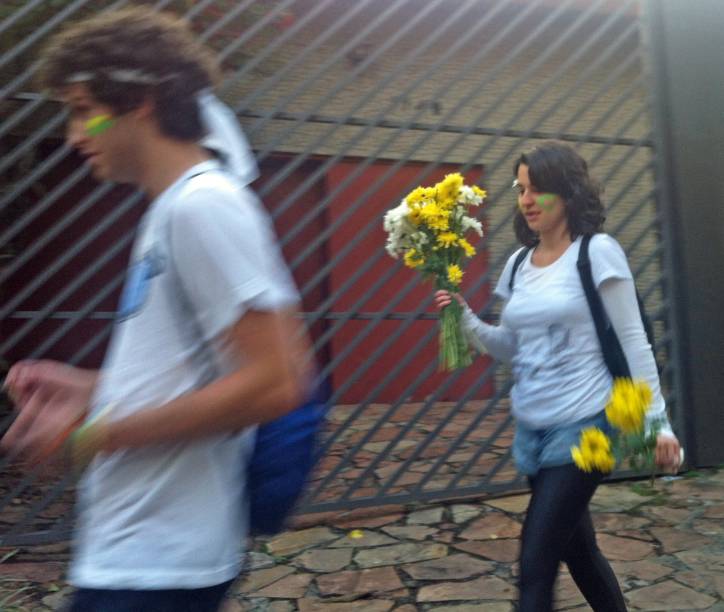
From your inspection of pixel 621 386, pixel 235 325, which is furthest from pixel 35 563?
pixel 235 325

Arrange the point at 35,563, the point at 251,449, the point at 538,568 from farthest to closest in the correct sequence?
the point at 35,563
the point at 538,568
the point at 251,449

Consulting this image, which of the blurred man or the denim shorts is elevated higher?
the blurred man

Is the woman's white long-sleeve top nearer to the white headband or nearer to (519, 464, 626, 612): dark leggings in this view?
(519, 464, 626, 612): dark leggings

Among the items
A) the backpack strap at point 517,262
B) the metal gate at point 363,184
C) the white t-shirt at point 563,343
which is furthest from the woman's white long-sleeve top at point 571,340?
the metal gate at point 363,184

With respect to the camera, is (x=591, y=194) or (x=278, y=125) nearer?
(x=591, y=194)

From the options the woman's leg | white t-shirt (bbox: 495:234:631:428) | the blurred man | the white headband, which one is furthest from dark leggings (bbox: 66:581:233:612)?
the woman's leg

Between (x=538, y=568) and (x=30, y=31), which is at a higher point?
(x=30, y=31)

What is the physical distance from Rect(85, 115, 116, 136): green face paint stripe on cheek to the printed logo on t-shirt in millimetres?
227

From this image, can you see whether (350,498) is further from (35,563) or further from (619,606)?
(619,606)

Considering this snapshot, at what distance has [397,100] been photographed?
4945 mm

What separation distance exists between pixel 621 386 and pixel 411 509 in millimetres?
2623

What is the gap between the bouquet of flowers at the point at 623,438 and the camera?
242 cm

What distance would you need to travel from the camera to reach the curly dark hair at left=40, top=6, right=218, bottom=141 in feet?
4.75

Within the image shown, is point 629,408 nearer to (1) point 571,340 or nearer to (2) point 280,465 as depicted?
(1) point 571,340
